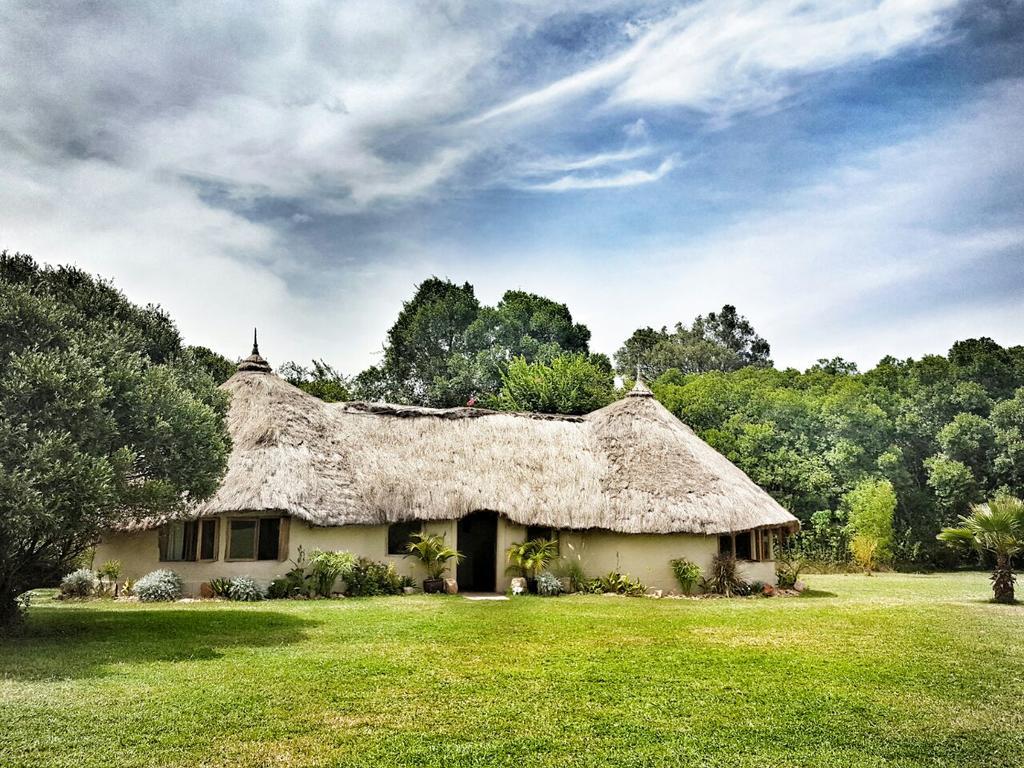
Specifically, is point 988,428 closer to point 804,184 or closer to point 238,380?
point 804,184

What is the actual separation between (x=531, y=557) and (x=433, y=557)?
229 cm

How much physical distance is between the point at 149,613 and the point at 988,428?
1129 inches

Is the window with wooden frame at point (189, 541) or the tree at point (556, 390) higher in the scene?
the tree at point (556, 390)

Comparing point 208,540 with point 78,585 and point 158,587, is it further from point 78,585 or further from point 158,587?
point 78,585

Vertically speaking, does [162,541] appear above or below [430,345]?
below

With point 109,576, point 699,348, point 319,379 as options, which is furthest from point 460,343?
point 109,576

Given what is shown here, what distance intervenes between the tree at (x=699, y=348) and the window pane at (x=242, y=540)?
41103 millimetres

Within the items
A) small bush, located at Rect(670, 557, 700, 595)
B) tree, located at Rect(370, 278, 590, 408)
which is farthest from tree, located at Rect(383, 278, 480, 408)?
small bush, located at Rect(670, 557, 700, 595)

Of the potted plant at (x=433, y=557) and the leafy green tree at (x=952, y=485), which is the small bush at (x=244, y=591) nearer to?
the potted plant at (x=433, y=557)

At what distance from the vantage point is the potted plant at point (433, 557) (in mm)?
17656

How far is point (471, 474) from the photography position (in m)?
19.3

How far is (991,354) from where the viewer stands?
32.9 metres

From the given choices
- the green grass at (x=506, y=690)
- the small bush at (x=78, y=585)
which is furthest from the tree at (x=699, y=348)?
the green grass at (x=506, y=690)

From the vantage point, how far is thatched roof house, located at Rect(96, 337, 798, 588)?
17234 mm
